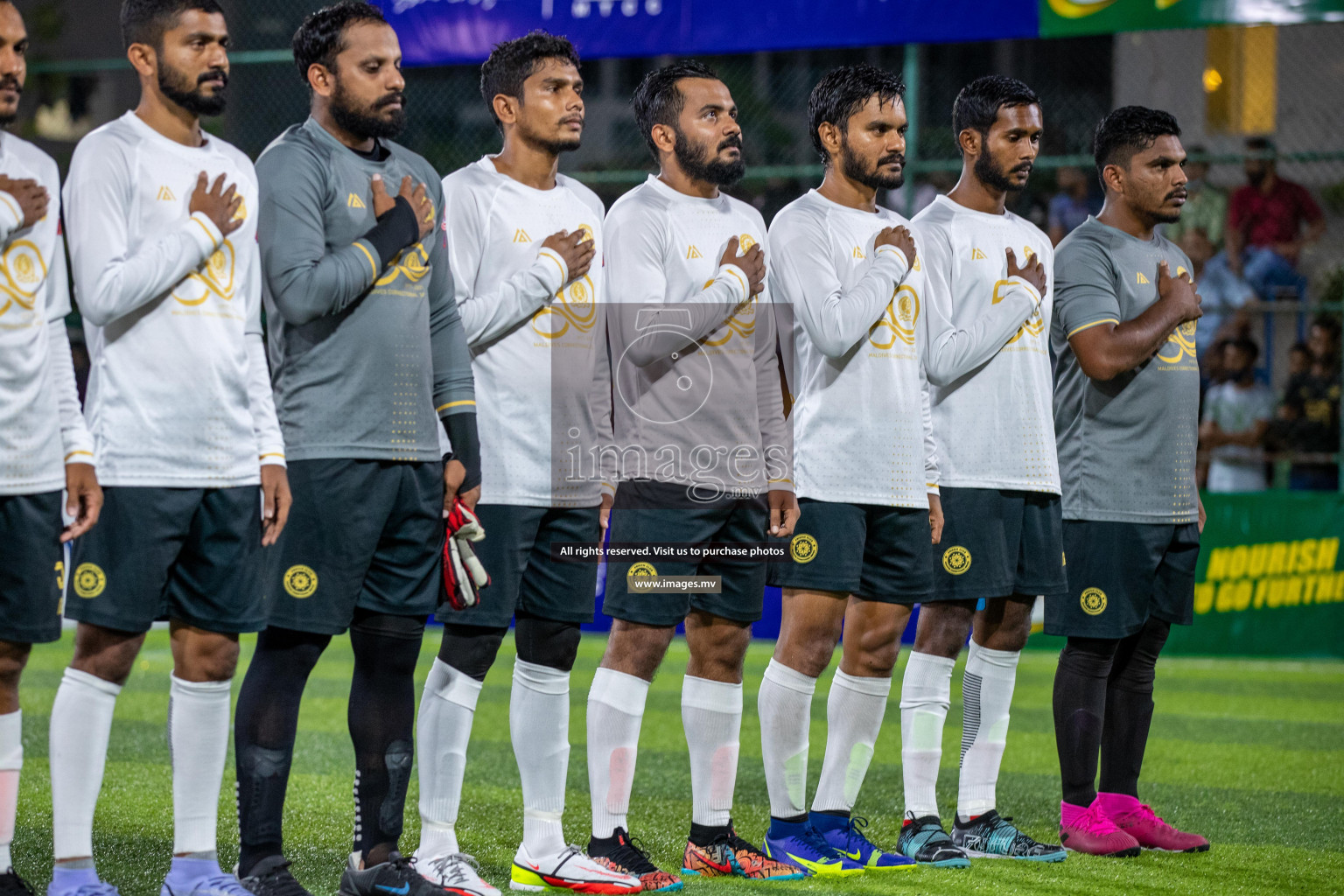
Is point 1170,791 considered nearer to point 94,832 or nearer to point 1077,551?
point 1077,551

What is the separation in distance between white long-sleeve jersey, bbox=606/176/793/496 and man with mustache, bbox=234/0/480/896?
2.32ft

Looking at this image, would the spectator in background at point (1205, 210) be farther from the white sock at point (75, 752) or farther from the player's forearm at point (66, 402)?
the white sock at point (75, 752)

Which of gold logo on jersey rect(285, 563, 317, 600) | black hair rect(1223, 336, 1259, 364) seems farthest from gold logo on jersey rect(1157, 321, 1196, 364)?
black hair rect(1223, 336, 1259, 364)

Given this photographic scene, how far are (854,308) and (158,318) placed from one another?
2023 mm

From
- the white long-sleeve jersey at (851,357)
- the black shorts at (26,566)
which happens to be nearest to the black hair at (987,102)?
the white long-sleeve jersey at (851,357)

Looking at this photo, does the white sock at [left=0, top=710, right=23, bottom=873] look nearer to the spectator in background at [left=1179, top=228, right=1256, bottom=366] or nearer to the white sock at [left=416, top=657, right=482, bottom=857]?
the white sock at [left=416, top=657, right=482, bottom=857]

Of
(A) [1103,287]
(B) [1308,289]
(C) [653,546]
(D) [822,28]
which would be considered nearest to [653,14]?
(D) [822,28]

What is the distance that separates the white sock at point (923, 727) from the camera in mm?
5062

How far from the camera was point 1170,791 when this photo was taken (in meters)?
6.52

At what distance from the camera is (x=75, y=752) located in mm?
3729

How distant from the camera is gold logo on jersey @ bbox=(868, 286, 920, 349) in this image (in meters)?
4.86

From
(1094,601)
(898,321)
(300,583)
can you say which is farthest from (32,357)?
(1094,601)

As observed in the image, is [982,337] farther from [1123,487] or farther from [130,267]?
[130,267]

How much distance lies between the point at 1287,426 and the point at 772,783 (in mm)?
8554
